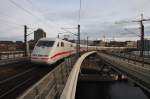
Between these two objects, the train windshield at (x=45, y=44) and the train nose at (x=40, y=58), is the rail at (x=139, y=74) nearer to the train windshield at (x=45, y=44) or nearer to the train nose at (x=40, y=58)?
the train nose at (x=40, y=58)

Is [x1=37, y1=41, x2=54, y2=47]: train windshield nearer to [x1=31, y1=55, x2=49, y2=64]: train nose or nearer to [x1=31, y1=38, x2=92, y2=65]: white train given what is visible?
[x1=31, y1=38, x2=92, y2=65]: white train

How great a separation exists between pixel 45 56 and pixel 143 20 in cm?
2720

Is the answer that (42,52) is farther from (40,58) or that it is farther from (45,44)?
(45,44)

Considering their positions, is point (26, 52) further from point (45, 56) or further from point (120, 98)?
point (45, 56)

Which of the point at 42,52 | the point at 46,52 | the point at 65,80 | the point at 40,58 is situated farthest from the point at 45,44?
the point at 65,80

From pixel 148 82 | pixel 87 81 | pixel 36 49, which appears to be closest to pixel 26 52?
pixel 87 81

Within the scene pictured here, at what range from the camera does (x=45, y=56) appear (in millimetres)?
26859

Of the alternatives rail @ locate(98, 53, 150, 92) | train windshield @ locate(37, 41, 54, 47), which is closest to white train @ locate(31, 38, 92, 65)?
train windshield @ locate(37, 41, 54, 47)

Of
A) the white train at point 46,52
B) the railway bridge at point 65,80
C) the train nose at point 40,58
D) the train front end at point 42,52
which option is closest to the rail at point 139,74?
the railway bridge at point 65,80

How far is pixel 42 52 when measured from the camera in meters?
27.5

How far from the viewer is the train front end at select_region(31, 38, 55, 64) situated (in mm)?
26734

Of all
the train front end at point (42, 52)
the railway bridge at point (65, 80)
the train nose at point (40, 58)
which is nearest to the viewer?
the railway bridge at point (65, 80)

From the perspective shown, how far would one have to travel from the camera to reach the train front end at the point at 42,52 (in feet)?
87.7

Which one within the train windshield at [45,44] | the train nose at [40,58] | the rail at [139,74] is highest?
the train windshield at [45,44]
